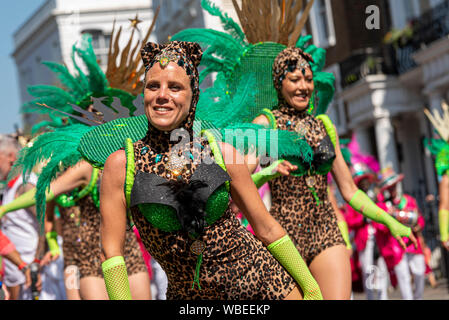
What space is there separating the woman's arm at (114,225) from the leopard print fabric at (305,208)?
1.84 metres

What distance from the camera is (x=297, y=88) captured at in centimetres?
523

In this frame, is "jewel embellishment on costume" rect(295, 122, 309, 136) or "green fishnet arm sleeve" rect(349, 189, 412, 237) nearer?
"green fishnet arm sleeve" rect(349, 189, 412, 237)

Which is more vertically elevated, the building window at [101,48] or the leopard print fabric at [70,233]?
the building window at [101,48]

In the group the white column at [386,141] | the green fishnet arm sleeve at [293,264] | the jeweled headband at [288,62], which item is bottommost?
the green fishnet arm sleeve at [293,264]

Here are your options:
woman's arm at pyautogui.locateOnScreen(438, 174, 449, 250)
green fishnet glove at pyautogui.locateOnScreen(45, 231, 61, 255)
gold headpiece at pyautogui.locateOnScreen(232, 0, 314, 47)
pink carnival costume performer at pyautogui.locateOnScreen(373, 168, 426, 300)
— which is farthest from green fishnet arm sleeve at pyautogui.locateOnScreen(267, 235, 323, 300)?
pink carnival costume performer at pyautogui.locateOnScreen(373, 168, 426, 300)

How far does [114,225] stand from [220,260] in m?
0.49

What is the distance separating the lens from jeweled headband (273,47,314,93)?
5.21 metres

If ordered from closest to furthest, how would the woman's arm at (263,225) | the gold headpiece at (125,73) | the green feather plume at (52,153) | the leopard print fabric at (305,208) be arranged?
the woman's arm at (263,225), the green feather plume at (52,153), the leopard print fabric at (305,208), the gold headpiece at (125,73)

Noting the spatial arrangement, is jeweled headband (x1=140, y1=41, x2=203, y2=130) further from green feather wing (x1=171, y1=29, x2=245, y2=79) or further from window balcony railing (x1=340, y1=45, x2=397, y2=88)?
window balcony railing (x1=340, y1=45, x2=397, y2=88)

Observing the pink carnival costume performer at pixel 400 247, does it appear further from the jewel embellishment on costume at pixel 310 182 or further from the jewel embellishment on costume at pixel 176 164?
the jewel embellishment on costume at pixel 176 164

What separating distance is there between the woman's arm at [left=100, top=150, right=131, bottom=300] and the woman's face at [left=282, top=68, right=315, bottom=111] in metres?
2.02

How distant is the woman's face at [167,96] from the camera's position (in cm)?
344

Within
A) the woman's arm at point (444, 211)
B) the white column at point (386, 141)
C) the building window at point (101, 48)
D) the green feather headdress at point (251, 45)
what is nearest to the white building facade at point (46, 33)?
the building window at point (101, 48)

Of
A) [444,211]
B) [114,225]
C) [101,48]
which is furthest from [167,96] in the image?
[101,48]
